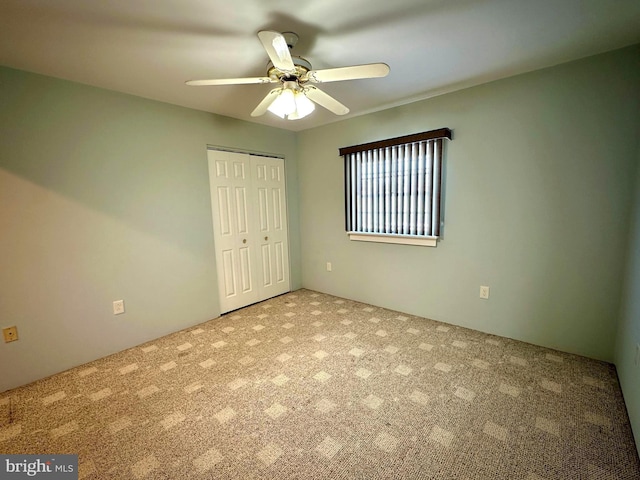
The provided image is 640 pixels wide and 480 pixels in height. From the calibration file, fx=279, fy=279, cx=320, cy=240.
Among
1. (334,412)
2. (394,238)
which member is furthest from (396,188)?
(334,412)

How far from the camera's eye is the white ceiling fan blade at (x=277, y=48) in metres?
1.22

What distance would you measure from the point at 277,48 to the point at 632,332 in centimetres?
252

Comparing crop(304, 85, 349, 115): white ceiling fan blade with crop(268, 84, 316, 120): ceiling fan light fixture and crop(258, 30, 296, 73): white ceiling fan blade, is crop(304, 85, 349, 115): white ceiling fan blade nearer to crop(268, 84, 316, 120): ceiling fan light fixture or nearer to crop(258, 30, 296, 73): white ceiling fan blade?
crop(268, 84, 316, 120): ceiling fan light fixture

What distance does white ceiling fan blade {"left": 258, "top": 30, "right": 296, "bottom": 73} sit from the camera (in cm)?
122

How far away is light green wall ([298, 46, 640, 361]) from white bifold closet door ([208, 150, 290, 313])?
1410mm

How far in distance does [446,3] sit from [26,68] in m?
2.74

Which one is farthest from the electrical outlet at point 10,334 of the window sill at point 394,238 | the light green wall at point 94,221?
the window sill at point 394,238

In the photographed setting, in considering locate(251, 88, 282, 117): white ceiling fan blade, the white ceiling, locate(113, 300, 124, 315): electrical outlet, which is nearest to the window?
the white ceiling

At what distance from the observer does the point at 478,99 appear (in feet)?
8.03

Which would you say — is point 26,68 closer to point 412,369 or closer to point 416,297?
point 412,369

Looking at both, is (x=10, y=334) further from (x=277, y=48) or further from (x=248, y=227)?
(x=277, y=48)

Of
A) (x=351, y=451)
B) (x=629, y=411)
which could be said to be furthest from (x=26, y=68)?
(x=629, y=411)

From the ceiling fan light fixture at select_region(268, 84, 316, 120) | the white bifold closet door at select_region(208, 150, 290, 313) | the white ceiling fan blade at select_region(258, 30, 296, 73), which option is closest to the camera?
the white ceiling fan blade at select_region(258, 30, 296, 73)

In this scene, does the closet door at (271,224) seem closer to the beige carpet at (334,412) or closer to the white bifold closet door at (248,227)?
the white bifold closet door at (248,227)
